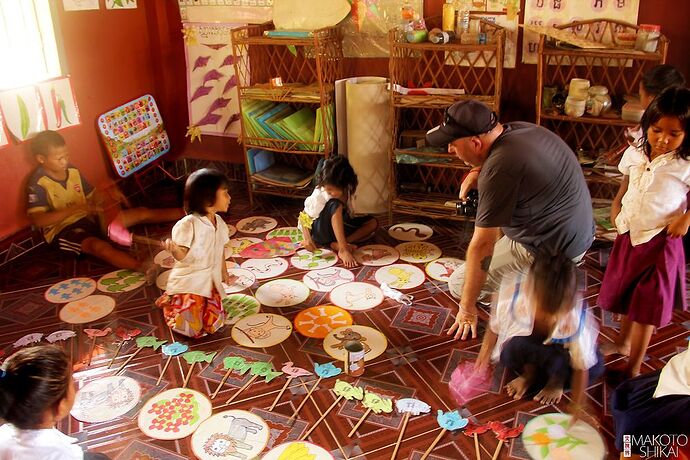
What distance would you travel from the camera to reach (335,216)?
366 cm

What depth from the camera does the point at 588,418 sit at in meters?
2.38

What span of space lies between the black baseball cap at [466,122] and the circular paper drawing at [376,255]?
1.42 metres

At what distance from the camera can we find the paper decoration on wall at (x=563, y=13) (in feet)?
11.6

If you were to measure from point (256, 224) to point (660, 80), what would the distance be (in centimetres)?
267

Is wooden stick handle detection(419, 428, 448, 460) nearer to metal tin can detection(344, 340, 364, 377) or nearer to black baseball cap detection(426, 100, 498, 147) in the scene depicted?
metal tin can detection(344, 340, 364, 377)

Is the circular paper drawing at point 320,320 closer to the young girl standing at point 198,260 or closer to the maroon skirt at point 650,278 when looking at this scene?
the young girl standing at point 198,260

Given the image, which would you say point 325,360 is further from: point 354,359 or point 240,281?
point 240,281

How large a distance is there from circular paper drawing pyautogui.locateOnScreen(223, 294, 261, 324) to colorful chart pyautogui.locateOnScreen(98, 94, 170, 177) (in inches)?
67.5

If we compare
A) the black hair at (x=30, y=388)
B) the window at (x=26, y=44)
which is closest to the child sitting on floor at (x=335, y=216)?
the window at (x=26, y=44)

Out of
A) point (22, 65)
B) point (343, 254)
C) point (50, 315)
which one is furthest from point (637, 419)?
point (22, 65)

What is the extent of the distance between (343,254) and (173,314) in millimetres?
1131

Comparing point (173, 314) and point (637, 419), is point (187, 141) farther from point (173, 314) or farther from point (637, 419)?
point (637, 419)

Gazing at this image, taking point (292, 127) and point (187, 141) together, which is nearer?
point (292, 127)

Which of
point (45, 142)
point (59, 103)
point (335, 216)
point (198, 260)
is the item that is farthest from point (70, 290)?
point (335, 216)
